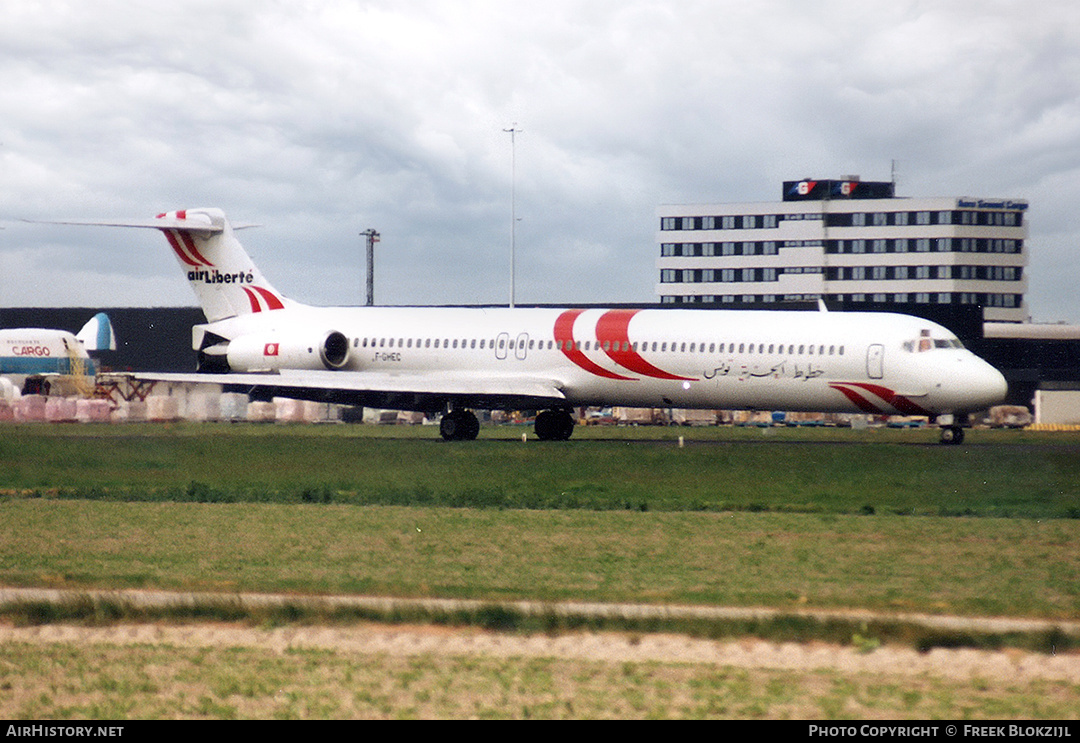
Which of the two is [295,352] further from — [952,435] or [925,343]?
[952,435]

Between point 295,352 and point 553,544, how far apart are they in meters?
26.8

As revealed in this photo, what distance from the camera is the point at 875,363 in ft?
113

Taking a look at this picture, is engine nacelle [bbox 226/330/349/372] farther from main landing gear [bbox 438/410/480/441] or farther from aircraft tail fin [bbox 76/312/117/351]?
aircraft tail fin [bbox 76/312/117/351]

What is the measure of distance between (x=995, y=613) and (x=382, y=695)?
5.44m

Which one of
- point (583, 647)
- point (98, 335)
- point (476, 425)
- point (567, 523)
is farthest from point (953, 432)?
point (98, 335)

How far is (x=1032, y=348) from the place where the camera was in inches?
3076

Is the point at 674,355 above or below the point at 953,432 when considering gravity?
above

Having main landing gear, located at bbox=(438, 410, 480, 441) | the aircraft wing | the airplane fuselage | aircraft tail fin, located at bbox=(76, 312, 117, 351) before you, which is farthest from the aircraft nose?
aircraft tail fin, located at bbox=(76, 312, 117, 351)

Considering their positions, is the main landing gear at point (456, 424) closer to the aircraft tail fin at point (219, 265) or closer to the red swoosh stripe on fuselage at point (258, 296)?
the aircraft tail fin at point (219, 265)

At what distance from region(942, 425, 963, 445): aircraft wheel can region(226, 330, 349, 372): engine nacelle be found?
690 inches

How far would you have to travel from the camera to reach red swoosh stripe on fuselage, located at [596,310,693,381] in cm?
3681

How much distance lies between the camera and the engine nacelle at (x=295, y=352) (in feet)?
137
